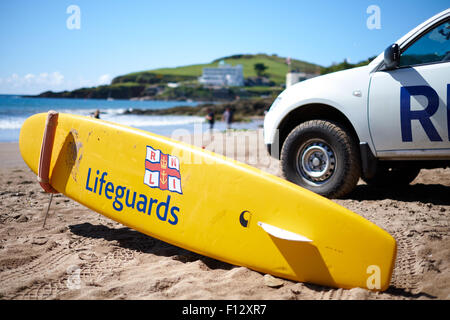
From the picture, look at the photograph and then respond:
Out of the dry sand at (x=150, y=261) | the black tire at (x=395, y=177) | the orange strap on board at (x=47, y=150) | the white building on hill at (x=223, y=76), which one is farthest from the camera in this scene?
the white building on hill at (x=223, y=76)

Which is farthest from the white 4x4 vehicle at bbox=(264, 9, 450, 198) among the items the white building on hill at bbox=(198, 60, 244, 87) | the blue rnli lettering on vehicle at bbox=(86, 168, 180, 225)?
the white building on hill at bbox=(198, 60, 244, 87)

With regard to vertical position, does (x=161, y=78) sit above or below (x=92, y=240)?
above

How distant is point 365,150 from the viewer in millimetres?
3615

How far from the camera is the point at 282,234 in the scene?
220 centimetres

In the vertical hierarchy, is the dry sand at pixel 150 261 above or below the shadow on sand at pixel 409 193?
below

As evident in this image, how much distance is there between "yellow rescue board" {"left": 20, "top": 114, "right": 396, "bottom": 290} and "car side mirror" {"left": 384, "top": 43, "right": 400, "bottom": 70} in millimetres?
1958

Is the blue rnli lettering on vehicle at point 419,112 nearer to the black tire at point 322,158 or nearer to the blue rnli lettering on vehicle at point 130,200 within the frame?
the black tire at point 322,158

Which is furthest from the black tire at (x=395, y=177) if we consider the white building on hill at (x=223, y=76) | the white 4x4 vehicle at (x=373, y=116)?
the white building on hill at (x=223, y=76)

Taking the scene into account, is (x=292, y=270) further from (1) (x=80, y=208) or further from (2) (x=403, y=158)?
(1) (x=80, y=208)

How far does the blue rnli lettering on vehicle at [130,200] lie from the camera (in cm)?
266

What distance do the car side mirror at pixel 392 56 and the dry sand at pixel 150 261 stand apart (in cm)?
148

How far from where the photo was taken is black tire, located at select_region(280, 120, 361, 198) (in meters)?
3.72
